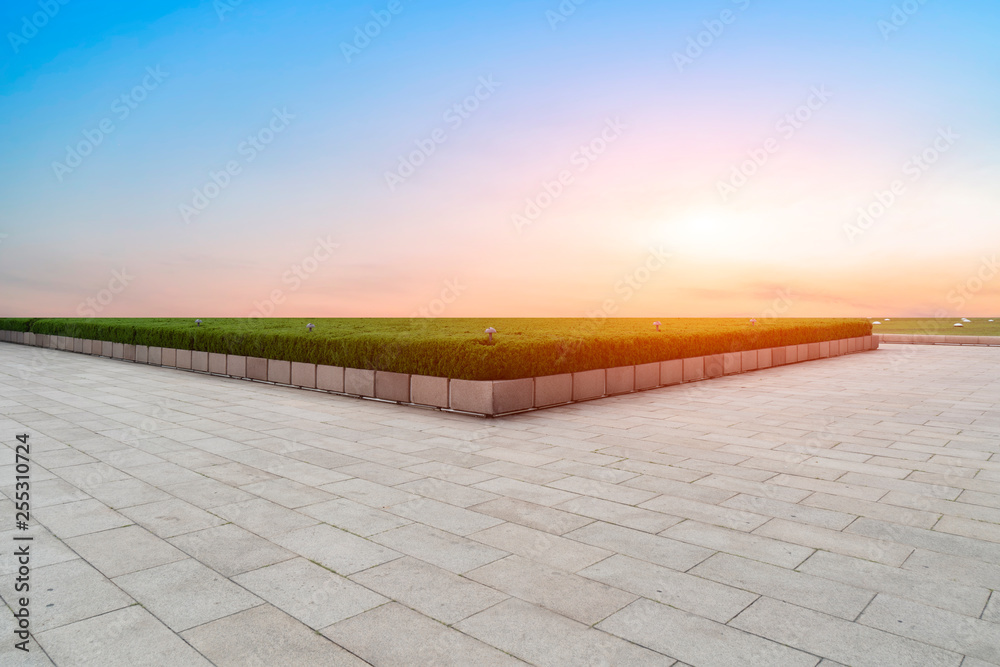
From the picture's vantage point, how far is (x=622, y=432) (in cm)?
799

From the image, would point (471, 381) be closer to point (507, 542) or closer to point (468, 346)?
point (468, 346)

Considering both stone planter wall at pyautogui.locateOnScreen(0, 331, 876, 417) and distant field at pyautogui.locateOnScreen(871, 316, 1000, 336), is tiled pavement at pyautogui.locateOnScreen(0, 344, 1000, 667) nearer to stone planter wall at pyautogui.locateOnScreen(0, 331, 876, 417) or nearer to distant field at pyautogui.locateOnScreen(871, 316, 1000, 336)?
stone planter wall at pyautogui.locateOnScreen(0, 331, 876, 417)

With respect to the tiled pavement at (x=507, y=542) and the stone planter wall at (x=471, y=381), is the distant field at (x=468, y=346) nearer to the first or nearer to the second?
the stone planter wall at (x=471, y=381)

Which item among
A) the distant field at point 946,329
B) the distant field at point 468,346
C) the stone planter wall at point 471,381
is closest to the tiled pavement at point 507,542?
the stone planter wall at point 471,381

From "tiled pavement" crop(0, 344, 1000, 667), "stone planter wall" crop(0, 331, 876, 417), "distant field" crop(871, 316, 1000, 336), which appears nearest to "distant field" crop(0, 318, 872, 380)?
"stone planter wall" crop(0, 331, 876, 417)

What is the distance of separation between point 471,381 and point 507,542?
503 cm

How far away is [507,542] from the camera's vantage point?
13.8 ft

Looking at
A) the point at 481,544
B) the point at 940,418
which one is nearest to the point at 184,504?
the point at 481,544

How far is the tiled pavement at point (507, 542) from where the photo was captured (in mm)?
2996

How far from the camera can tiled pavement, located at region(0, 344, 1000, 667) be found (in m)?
A: 3.00

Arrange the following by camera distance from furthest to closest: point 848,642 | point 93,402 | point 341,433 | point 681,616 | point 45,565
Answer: point 93,402, point 341,433, point 45,565, point 681,616, point 848,642

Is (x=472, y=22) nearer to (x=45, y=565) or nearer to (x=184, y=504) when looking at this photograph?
(x=184, y=504)

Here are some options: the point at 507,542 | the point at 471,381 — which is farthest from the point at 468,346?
the point at 507,542

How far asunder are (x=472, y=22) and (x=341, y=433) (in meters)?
8.86
